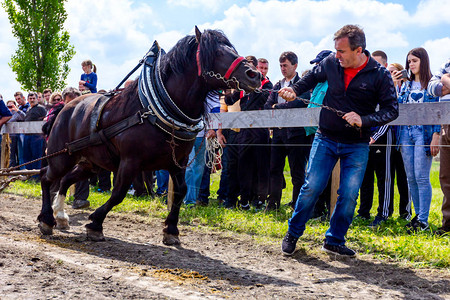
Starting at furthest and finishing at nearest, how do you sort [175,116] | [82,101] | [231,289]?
[82,101]
[175,116]
[231,289]

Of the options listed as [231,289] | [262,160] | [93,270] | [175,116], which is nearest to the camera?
[231,289]

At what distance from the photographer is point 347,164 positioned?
466cm

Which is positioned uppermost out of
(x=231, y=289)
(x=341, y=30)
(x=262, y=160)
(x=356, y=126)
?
(x=341, y=30)

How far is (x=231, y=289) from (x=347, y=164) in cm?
184

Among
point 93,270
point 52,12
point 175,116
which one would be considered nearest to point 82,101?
point 175,116

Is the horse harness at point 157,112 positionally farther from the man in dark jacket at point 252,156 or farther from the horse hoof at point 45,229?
the man in dark jacket at point 252,156

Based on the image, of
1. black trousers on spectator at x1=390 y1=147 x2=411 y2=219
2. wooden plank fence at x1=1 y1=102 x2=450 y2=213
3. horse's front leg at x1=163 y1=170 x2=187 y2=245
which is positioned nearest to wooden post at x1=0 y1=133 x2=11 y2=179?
wooden plank fence at x1=1 y1=102 x2=450 y2=213

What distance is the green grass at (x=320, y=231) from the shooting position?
178 inches

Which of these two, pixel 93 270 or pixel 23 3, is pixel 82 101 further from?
pixel 23 3

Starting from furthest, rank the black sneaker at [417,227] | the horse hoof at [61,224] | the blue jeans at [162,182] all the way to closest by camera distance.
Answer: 1. the blue jeans at [162,182]
2. the horse hoof at [61,224]
3. the black sneaker at [417,227]

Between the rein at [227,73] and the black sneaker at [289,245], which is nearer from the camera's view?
the rein at [227,73]

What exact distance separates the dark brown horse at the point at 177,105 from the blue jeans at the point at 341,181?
3.24ft

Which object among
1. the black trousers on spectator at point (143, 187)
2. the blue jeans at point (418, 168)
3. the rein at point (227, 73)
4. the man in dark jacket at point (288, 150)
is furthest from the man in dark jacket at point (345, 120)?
the black trousers on spectator at point (143, 187)

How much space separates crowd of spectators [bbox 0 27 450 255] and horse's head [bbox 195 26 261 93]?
0.27 m
